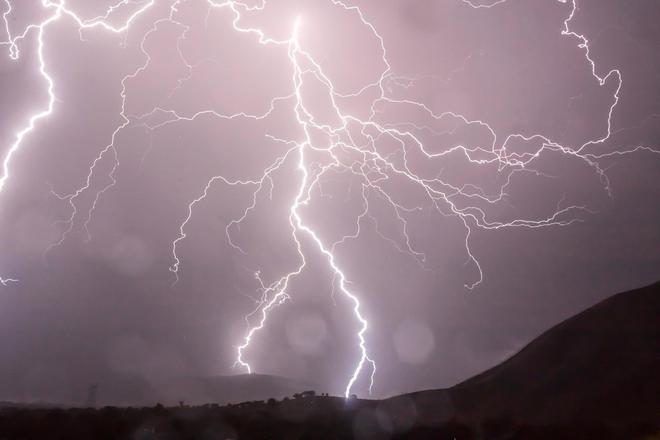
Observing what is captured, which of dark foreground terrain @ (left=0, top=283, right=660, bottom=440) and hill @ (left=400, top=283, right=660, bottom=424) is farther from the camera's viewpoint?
hill @ (left=400, top=283, right=660, bottom=424)

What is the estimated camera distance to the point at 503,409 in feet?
59.8

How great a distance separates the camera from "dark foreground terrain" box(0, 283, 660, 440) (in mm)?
10266

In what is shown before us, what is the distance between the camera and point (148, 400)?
59125mm

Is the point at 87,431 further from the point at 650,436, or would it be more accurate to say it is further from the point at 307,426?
the point at 650,436

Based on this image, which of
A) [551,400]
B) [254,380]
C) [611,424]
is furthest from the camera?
[254,380]

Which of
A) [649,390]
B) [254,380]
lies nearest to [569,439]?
[649,390]

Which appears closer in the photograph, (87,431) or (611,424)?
(87,431)

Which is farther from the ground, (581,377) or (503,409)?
→ (581,377)

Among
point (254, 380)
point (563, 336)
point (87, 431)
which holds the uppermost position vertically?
point (254, 380)

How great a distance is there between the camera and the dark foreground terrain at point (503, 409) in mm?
10266

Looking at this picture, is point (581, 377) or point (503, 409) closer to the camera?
point (503, 409)

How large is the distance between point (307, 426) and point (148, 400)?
180 ft

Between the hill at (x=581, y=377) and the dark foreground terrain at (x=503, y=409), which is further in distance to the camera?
the hill at (x=581, y=377)

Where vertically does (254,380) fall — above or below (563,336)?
above
